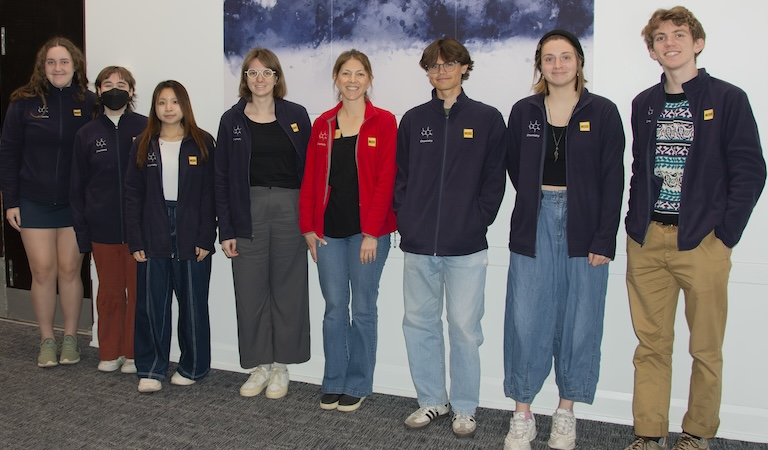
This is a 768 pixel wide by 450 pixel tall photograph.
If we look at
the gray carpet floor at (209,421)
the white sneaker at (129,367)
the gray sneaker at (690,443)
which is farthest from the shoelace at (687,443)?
the white sneaker at (129,367)

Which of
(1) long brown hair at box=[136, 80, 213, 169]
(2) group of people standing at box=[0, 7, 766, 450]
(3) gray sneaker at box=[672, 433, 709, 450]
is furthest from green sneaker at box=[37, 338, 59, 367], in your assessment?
(3) gray sneaker at box=[672, 433, 709, 450]

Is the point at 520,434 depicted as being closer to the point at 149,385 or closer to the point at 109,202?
the point at 149,385

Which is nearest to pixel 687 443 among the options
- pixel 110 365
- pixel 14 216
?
pixel 110 365

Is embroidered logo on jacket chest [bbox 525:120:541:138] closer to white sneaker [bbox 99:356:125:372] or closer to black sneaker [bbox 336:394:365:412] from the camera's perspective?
black sneaker [bbox 336:394:365:412]

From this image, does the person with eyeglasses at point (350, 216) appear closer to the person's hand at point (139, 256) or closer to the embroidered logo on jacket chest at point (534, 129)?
the embroidered logo on jacket chest at point (534, 129)

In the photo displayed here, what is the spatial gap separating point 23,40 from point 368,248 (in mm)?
3265

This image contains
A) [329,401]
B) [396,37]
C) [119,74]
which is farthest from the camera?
[119,74]

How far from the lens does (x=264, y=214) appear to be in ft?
10.7

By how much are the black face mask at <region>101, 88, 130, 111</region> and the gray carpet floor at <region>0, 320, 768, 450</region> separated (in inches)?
58.8

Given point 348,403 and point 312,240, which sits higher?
point 312,240

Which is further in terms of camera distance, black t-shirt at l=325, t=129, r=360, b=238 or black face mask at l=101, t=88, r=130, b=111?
black face mask at l=101, t=88, r=130, b=111

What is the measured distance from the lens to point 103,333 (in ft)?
12.3

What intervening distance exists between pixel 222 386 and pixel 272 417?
1.80ft

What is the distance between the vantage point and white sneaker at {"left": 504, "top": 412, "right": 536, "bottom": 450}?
276cm
